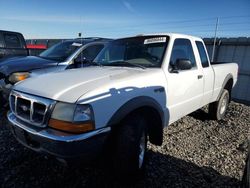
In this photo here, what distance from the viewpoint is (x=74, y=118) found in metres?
2.35

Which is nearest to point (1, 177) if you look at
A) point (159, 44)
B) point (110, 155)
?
point (110, 155)

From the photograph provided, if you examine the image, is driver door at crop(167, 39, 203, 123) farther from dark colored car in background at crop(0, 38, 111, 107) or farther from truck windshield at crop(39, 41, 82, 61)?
truck windshield at crop(39, 41, 82, 61)

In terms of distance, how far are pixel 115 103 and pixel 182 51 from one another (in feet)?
7.10

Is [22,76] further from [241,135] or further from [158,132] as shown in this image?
[241,135]

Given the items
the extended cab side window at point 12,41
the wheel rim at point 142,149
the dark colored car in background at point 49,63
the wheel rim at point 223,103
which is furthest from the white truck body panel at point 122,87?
the extended cab side window at point 12,41

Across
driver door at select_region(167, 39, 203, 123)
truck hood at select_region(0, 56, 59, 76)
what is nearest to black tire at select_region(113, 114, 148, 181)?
driver door at select_region(167, 39, 203, 123)

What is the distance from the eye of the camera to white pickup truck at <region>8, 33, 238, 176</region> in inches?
93.5

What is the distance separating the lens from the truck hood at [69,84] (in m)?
2.49

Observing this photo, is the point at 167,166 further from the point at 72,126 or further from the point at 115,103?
the point at 72,126

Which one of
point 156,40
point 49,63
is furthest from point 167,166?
point 49,63

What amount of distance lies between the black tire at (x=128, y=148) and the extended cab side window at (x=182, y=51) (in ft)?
4.60

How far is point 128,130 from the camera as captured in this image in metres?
2.69

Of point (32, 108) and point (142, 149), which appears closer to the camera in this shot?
point (32, 108)

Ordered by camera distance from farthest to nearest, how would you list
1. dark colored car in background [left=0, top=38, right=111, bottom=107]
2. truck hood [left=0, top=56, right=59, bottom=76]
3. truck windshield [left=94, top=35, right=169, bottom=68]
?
truck hood [left=0, top=56, right=59, bottom=76], dark colored car in background [left=0, top=38, right=111, bottom=107], truck windshield [left=94, top=35, right=169, bottom=68]
